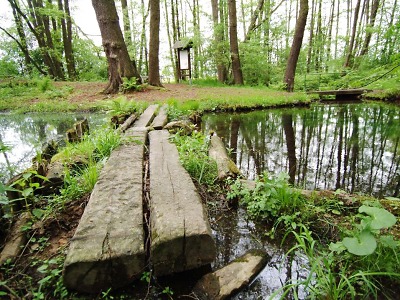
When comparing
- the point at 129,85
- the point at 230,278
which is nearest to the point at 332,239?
the point at 230,278

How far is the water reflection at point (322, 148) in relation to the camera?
10.2 ft

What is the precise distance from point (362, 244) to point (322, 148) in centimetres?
356

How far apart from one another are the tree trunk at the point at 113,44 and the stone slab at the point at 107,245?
913 centimetres

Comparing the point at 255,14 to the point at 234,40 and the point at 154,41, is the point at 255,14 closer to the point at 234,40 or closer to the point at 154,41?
the point at 234,40

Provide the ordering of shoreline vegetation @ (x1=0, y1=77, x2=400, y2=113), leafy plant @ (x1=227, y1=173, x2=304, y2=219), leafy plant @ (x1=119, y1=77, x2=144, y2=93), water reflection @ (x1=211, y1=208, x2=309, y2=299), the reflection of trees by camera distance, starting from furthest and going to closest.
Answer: leafy plant @ (x1=119, y1=77, x2=144, y2=93) < shoreline vegetation @ (x1=0, y1=77, x2=400, y2=113) < the reflection of trees < leafy plant @ (x1=227, y1=173, x2=304, y2=219) < water reflection @ (x1=211, y1=208, x2=309, y2=299)

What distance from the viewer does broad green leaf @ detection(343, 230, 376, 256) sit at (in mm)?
1100

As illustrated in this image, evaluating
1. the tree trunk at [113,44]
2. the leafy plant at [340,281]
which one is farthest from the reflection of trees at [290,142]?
the tree trunk at [113,44]

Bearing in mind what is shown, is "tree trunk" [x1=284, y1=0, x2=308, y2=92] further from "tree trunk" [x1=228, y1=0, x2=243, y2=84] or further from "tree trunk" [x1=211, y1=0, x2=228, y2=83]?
"tree trunk" [x1=211, y1=0, x2=228, y2=83]

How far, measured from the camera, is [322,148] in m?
4.37

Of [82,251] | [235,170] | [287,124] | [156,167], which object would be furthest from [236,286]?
[287,124]

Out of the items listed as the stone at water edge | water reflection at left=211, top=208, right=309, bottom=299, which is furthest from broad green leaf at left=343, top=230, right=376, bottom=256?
the stone at water edge

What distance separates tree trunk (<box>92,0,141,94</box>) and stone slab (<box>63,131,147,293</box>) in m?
9.13

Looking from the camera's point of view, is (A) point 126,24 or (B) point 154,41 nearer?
(B) point 154,41

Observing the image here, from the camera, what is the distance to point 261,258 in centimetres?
151
